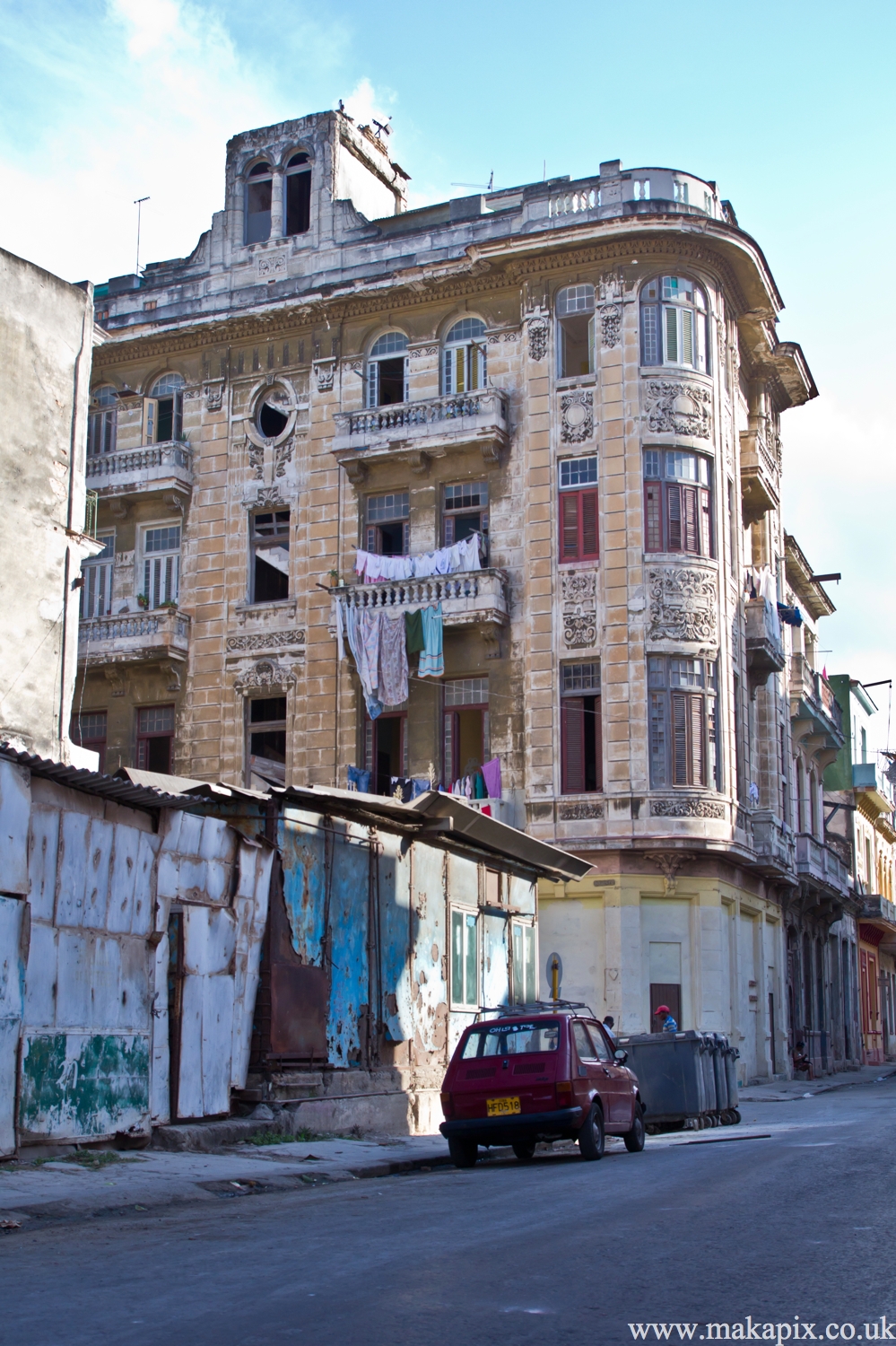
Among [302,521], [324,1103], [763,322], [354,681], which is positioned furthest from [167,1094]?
[763,322]

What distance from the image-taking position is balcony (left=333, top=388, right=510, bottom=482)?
34.3 m

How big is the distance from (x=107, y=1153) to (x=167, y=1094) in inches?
58.3

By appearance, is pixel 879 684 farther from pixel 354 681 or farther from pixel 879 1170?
pixel 879 1170

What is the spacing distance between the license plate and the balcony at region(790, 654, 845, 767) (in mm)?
30456

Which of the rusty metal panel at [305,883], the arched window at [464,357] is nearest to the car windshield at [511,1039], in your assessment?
the rusty metal panel at [305,883]

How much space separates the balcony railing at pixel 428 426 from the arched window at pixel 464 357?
1138 mm

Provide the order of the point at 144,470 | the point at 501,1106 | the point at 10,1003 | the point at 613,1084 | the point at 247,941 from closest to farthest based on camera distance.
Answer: the point at 10,1003 < the point at 501,1106 < the point at 613,1084 < the point at 247,941 < the point at 144,470

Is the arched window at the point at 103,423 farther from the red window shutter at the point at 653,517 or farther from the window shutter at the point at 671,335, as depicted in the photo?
the window shutter at the point at 671,335

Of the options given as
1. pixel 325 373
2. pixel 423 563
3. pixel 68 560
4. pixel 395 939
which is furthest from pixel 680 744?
pixel 68 560

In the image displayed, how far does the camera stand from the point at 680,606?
109 ft

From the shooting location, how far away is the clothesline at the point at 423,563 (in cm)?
3403

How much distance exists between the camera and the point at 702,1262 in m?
8.00

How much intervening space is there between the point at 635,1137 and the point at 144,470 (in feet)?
82.2

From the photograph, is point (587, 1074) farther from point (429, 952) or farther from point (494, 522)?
point (494, 522)
